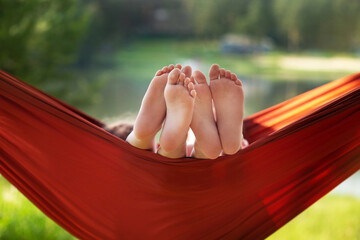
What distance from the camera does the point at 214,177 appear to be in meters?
1.06

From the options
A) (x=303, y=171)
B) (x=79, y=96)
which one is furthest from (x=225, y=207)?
(x=79, y=96)

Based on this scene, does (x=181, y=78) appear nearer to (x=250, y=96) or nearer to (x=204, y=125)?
(x=204, y=125)

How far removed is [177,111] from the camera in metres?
1.04

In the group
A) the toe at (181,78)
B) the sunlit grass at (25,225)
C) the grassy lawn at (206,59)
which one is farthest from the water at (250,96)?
the toe at (181,78)

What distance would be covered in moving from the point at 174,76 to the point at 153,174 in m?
0.24

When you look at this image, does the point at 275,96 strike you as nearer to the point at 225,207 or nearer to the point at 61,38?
the point at 61,38

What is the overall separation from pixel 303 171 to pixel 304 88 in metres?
9.01

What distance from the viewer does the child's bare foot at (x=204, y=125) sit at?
105 centimetres

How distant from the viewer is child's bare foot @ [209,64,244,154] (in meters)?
1.06

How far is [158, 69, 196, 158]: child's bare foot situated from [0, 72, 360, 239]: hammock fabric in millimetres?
48

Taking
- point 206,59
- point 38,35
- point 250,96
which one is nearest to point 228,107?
point 38,35

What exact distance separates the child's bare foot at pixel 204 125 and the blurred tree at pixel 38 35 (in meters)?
2.95

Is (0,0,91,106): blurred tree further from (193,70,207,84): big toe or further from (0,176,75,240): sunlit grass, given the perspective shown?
(193,70,207,84): big toe

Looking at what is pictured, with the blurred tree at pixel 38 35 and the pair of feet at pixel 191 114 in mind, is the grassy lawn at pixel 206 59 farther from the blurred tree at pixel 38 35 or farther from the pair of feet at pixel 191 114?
the pair of feet at pixel 191 114
